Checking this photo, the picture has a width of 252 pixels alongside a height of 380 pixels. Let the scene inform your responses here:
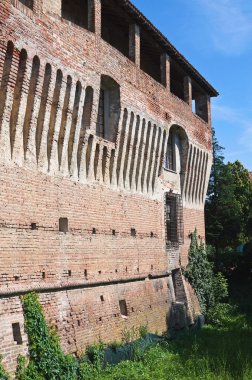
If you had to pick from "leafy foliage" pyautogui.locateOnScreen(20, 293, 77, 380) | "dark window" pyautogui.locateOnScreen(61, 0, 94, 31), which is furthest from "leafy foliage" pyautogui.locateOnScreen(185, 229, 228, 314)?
"dark window" pyautogui.locateOnScreen(61, 0, 94, 31)

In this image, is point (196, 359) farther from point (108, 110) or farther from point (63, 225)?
point (108, 110)

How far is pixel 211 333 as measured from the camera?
Result: 52.3ft

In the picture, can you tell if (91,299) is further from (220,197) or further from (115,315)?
(220,197)

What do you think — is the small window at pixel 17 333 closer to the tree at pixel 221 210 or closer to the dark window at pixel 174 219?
the dark window at pixel 174 219

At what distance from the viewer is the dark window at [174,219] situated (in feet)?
58.0

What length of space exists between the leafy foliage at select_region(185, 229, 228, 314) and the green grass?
2094 mm

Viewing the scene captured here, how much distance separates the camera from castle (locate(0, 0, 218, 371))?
31.7 feet

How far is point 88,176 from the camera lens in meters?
12.3

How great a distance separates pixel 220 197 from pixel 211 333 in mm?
14046

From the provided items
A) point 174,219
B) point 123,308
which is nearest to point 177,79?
point 174,219

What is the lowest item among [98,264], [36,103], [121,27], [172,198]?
[98,264]

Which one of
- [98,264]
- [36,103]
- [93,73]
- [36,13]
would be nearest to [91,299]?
[98,264]

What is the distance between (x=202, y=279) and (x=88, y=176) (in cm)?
859

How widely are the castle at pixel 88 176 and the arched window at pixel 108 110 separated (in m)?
0.03
